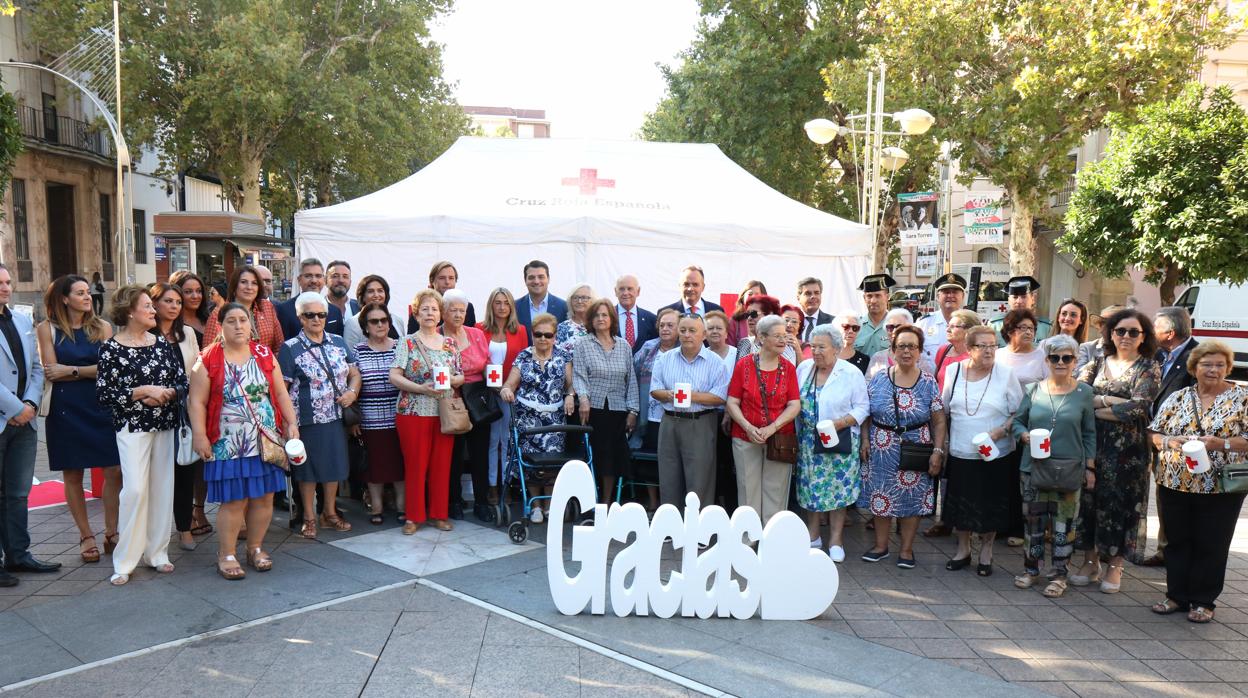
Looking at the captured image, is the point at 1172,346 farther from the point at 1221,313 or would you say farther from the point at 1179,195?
the point at 1221,313

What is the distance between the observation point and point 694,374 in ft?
18.3

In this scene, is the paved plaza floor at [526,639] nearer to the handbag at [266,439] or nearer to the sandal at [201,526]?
the sandal at [201,526]

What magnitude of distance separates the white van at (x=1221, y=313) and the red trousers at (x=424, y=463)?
1381 centimetres

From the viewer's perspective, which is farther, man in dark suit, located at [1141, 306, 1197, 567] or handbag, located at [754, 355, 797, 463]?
handbag, located at [754, 355, 797, 463]

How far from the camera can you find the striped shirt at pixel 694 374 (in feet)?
18.2

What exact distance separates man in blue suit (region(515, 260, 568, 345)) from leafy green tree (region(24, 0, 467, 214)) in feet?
57.6

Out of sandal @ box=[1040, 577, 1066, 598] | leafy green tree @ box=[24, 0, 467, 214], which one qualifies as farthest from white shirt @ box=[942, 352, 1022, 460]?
leafy green tree @ box=[24, 0, 467, 214]

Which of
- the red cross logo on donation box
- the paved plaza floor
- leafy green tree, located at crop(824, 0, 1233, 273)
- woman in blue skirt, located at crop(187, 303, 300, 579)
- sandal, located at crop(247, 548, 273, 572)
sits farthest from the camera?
leafy green tree, located at crop(824, 0, 1233, 273)

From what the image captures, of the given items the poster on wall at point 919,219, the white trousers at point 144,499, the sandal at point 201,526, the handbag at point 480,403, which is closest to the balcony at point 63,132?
the sandal at point 201,526

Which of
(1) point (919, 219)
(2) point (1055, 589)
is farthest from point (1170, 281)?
(2) point (1055, 589)

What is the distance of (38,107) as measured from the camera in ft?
80.1

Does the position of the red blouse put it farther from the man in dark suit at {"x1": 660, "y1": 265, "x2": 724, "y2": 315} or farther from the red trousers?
the red trousers

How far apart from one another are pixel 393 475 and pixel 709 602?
8.98 ft

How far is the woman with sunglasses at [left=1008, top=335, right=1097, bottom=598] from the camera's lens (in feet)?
15.9
